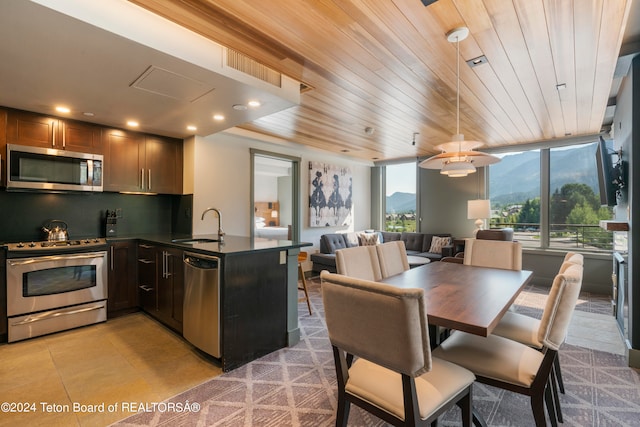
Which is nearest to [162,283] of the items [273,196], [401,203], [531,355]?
[531,355]

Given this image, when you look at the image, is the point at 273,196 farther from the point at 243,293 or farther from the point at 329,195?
the point at 243,293

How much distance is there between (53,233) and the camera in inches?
135

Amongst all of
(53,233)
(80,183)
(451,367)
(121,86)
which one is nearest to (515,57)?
(451,367)

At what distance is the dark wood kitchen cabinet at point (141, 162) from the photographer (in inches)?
145

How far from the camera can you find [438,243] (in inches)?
236

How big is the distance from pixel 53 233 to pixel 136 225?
2.93 ft

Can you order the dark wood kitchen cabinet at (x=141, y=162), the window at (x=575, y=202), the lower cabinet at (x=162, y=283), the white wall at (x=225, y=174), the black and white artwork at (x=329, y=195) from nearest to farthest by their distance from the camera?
1. the lower cabinet at (x=162, y=283)
2. the dark wood kitchen cabinet at (x=141, y=162)
3. the white wall at (x=225, y=174)
4. the window at (x=575, y=202)
5. the black and white artwork at (x=329, y=195)

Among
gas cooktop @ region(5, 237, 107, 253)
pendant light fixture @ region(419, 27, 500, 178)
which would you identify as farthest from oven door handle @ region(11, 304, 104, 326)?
pendant light fixture @ region(419, 27, 500, 178)

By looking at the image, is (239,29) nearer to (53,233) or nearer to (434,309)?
(434,309)

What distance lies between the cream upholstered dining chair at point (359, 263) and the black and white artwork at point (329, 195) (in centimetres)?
324

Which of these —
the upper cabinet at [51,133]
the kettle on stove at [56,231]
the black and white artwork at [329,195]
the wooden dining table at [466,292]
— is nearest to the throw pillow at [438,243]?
the black and white artwork at [329,195]

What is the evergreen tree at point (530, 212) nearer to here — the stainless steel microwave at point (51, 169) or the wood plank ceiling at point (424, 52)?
the wood plank ceiling at point (424, 52)

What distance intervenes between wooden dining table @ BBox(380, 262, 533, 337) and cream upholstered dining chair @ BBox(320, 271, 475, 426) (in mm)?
252

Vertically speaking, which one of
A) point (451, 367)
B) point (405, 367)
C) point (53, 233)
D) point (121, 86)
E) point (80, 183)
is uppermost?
point (121, 86)
